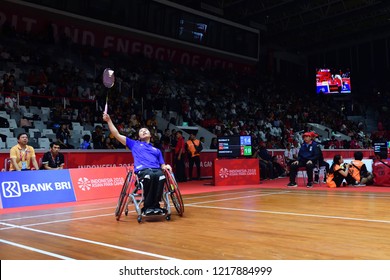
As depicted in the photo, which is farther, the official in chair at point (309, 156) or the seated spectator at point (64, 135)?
the seated spectator at point (64, 135)

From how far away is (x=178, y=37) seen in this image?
2367 centimetres

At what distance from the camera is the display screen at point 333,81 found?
3003 cm

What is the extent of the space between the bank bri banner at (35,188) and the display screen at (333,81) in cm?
2517

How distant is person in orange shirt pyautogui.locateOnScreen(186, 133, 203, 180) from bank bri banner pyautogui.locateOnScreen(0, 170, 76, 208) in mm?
5349

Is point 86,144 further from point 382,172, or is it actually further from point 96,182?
point 382,172

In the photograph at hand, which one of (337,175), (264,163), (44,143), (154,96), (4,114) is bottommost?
(337,175)

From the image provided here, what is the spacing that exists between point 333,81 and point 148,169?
27.0 metres

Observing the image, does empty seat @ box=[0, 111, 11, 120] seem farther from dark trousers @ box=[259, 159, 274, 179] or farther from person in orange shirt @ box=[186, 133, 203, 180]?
dark trousers @ box=[259, 159, 274, 179]

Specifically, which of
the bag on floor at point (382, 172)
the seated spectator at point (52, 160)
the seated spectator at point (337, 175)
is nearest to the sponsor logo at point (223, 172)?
the seated spectator at point (337, 175)

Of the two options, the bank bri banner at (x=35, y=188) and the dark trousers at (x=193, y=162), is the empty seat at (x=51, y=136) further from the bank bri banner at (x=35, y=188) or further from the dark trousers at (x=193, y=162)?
the dark trousers at (x=193, y=162)

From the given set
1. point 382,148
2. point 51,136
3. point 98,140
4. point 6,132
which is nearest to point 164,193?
point 98,140

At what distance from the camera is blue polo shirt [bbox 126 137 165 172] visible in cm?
612

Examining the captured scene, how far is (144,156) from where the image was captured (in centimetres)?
616
